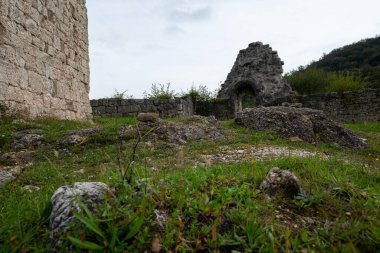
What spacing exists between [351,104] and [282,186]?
13.9m

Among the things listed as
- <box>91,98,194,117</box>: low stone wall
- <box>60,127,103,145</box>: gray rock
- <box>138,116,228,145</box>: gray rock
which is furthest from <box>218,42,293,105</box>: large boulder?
<box>60,127,103,145</box>: gray rock

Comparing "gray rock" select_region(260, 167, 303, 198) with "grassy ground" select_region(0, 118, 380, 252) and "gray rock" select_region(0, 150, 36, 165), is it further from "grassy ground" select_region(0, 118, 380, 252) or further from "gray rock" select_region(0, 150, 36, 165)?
"gray rock" select_region(0, 150, 36, 165)

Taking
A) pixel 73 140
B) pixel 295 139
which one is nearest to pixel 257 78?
pixel 295 139

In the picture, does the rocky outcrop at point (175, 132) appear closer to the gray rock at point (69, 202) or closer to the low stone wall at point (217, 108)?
the gray rock at point (69, 202)

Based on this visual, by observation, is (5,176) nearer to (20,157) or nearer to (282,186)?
(20,157)

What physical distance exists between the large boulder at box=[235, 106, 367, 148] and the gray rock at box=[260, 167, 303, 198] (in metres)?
4.36

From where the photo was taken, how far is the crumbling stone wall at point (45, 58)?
5719 mm

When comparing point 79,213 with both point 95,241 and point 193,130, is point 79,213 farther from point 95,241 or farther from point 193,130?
point 193,130

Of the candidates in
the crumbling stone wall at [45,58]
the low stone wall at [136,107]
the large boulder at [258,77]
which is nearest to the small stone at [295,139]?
the crumbling stone wall at [45,58]

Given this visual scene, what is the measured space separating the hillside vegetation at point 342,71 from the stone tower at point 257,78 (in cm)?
423

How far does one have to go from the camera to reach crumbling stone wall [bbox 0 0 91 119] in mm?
5719

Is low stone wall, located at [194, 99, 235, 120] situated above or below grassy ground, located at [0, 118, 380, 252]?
above

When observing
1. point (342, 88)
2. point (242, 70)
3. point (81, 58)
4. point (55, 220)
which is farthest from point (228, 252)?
point (342, 88)

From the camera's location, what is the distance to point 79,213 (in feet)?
4.52
